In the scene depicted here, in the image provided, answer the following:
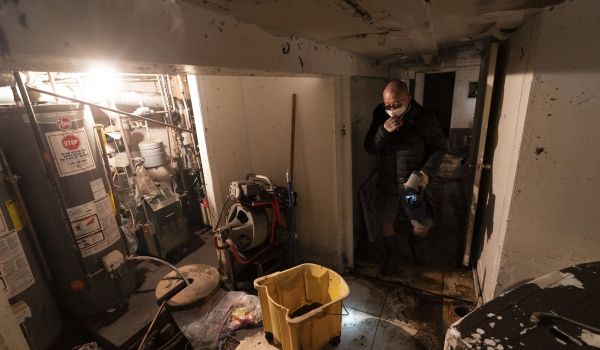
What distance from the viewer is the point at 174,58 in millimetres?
781

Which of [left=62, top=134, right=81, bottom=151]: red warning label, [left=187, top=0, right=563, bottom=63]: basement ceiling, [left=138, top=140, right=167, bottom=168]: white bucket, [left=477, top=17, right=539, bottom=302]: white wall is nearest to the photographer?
[left=187, top=0, right=563, bottom=63]: basement ceiling

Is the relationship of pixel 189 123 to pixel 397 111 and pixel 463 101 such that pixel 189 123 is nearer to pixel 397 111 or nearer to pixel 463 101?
pixel 397 111

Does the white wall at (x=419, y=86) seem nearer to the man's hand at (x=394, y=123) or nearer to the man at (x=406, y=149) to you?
the man at (x=406, y=149)


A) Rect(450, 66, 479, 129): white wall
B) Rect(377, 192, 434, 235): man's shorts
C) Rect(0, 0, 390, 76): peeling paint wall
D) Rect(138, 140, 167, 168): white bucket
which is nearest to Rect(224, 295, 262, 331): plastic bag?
Rect(377, 192, 434, 235): man's shorts

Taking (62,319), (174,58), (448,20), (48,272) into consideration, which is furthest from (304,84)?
(62,319)

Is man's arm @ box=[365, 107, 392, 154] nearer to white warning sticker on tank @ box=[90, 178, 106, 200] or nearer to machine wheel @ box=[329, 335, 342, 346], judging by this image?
machine wheel @ box=[329, 335, 342, 346]

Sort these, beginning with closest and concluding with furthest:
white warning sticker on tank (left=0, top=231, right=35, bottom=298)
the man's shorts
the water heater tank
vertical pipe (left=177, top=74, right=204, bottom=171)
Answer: white warning sticker on tank (left=0, top=231, right=35, bottom=298) → the water heater tank → the man's shorts → vertical pipe (left=177, top=74, right=204, bottom=171)

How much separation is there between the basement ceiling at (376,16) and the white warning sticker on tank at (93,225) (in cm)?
192

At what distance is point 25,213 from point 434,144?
3.11 metres

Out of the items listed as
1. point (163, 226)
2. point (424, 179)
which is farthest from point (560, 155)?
point (163, 226)

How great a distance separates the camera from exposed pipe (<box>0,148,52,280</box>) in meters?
1.75

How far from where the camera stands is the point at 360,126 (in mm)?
2746

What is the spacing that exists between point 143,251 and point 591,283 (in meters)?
3.50

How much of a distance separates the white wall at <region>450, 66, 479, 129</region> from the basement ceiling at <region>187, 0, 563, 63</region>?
546cm
